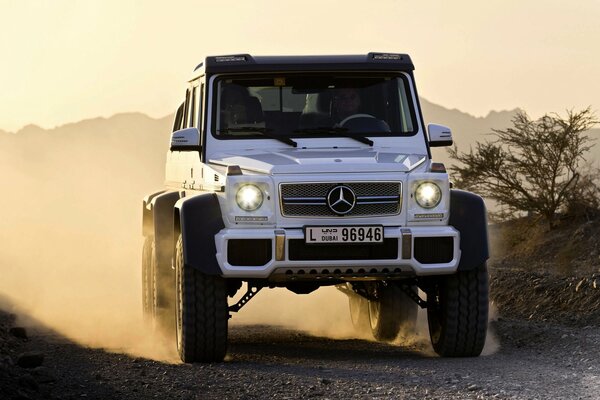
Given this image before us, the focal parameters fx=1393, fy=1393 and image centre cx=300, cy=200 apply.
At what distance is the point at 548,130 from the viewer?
24.7m

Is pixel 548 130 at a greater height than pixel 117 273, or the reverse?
pixel 548 130

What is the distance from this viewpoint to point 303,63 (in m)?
11.7

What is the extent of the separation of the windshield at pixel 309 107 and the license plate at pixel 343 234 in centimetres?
133

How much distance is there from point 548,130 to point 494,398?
16508mm

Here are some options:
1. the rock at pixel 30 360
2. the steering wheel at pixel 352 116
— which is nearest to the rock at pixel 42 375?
the rock at pixel 30 360

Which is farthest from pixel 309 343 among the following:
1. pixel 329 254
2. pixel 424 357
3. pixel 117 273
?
pixel 117 273

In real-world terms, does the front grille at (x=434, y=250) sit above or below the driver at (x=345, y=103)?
below

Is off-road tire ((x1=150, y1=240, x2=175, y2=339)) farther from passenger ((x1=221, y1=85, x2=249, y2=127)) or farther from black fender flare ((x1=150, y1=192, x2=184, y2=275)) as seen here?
passenger ((x1=221, y1=85, x2=249, y2=127))

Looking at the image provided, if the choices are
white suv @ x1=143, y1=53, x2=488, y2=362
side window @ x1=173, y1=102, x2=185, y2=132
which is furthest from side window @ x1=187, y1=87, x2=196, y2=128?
side window @ x1=173, y1=102, x2=185, y2=132

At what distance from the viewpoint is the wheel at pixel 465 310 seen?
1088 centimetres

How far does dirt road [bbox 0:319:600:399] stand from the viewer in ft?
29.8

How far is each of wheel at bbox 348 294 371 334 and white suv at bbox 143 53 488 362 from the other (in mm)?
2448

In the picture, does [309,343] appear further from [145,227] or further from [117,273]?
[117,273]

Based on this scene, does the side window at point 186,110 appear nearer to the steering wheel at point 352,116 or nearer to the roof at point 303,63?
the roof at point 303,63
